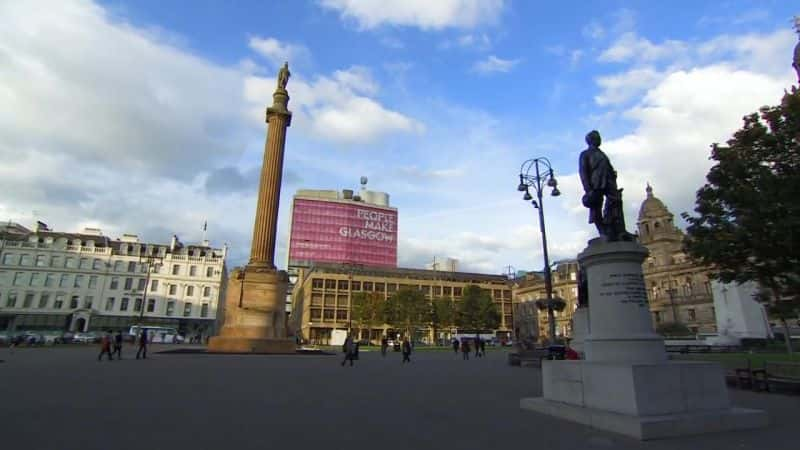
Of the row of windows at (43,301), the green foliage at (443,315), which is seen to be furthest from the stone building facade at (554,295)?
the row of windows at (43,301)

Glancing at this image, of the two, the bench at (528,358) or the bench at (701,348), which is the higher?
the bench at (701,348)

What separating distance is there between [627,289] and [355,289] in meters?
90.2

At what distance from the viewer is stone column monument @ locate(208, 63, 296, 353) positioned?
2792 centimetres

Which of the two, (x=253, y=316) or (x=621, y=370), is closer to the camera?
(x=621, y=370)

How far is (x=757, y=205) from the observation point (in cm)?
1484

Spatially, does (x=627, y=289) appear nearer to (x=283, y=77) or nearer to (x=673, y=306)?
(x=283, y=77)

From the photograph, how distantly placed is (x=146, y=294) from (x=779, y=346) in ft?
257

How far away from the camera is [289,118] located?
34312 mm

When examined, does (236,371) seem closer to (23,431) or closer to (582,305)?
(23,431)

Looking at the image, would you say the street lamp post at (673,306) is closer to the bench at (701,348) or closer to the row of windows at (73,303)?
the bench at (701,348)

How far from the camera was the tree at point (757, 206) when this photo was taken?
14.5 meters

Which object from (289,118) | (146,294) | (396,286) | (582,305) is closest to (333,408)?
(582,305)

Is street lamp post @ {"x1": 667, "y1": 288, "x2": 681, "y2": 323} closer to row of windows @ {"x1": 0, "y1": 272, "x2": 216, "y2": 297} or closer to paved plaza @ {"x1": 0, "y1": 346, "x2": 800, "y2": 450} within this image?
paved plaza @ {"x1": 0, "y1": 346, "x2": 800, "y2": 450}

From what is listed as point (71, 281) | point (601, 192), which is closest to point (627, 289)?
point (601, 192)
